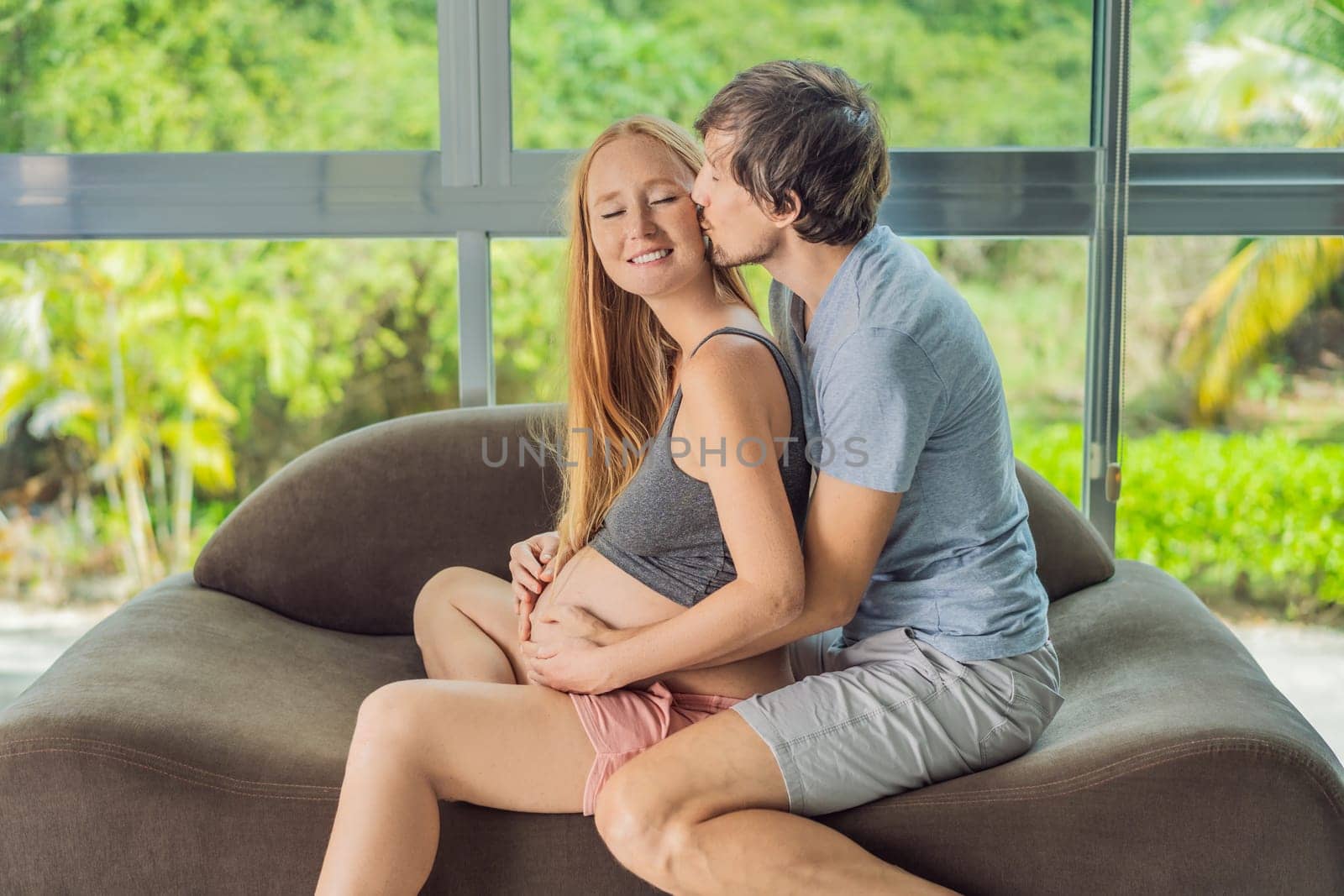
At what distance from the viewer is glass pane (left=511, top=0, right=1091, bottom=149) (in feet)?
8.80

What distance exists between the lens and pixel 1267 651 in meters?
2.96

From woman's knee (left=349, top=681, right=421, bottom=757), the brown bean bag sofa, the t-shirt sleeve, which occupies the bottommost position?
the brown bean bag sofa

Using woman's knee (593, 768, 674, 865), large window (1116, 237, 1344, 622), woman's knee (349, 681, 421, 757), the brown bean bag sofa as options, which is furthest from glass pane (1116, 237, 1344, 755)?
woman's knee (349, 681, 421, 757)

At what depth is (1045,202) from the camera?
2.61 m

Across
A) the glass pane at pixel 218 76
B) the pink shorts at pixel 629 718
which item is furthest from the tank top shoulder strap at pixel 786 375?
the glass pane at pixel 218 76

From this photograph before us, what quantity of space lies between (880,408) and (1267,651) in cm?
210

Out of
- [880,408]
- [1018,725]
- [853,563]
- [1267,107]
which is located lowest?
[1018,725]

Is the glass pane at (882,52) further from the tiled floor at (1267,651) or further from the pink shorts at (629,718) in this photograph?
the pink shorts at (629,718)

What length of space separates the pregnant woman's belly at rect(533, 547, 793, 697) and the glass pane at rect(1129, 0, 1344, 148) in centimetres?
178

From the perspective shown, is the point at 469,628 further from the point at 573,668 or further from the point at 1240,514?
the point at 1240,514

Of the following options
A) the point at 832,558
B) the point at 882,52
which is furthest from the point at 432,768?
the point at 882,52

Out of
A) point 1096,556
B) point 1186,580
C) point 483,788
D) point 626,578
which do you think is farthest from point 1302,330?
point 483,788

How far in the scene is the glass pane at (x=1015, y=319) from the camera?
2.69m

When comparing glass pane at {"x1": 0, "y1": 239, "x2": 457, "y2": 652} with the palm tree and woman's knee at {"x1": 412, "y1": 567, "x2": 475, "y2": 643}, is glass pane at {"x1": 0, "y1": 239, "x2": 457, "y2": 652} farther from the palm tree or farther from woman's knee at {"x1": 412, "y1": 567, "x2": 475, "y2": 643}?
the palm tree
